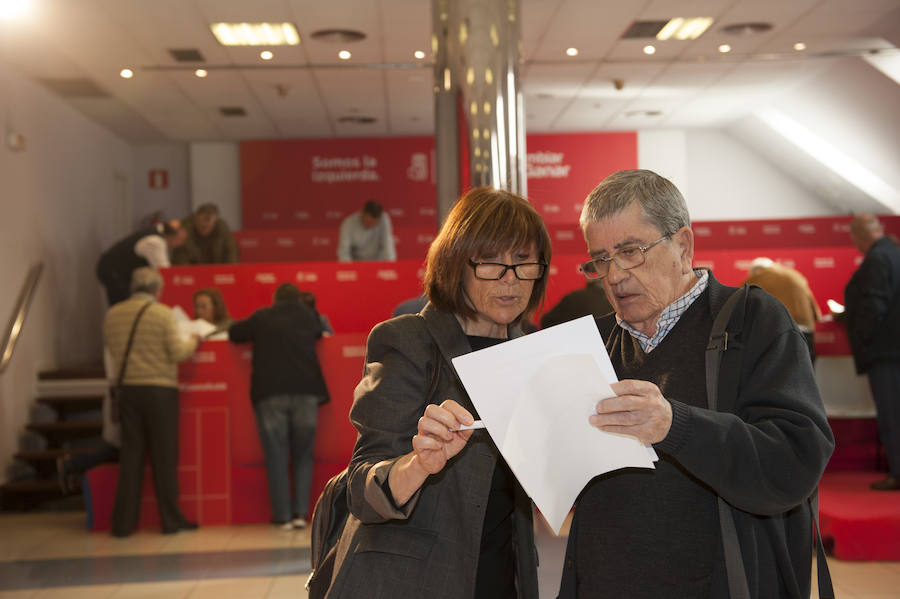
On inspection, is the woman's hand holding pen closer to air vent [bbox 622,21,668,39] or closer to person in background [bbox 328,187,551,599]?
person in background [bbox 328,187,551,599]

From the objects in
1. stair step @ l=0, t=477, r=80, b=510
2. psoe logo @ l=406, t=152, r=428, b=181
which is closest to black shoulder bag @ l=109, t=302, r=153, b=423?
stair step @ l=0, t=477, r=80, b=510

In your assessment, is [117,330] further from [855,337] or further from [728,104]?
[728,104]

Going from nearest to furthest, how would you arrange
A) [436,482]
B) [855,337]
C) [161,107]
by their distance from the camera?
[436,482] < [855,337] < [161,107]

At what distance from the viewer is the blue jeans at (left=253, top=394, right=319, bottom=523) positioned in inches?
229

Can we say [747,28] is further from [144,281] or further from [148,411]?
[148,411]

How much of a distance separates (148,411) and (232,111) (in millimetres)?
7009

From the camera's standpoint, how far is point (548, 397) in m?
1.23

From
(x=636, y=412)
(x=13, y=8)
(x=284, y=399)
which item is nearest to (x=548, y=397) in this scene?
(x=636, y=412)

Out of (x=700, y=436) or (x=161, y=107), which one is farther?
(x=161, y=107)

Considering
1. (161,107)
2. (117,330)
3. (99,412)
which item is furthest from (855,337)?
(161,107)

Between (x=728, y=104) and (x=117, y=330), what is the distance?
983 centimetres

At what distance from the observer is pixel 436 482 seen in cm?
155

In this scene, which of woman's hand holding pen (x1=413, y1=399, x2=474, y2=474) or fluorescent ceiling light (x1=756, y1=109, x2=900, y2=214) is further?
fluorescent ceiling light (x1=756, y1=109, x2=900, y2=214)

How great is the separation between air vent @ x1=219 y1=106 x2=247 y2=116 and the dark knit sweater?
11.0 meters
